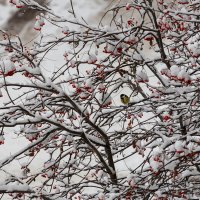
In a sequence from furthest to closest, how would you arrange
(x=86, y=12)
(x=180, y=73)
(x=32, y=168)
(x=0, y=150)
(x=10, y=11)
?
(x=10, y=11), (x=86, y=12), (x=0, y=150), (x=32, y=168), (x=180, y=73)

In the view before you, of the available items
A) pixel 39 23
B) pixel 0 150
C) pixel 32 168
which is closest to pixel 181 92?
pixel 39 23

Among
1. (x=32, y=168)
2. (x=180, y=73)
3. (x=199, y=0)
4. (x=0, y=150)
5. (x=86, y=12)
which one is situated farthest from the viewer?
(x=86, y=12)

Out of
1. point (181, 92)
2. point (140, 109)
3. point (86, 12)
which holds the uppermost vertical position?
point (86, 12)

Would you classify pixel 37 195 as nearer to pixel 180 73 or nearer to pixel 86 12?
pixel 180 73

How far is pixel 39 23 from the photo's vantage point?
4.73 metres

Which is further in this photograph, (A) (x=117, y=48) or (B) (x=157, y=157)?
(A) (x=117, y=48)

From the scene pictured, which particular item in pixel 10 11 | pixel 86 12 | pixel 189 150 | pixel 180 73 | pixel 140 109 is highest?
pixel 10 11

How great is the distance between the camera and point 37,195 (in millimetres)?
3807

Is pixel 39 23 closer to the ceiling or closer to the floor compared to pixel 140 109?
A: closer to the ceiling

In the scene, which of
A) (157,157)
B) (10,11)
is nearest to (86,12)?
(10,11)

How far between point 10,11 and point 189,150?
1538 cm

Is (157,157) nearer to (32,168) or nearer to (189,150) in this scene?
(189,150)

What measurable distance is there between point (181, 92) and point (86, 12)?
12108mm

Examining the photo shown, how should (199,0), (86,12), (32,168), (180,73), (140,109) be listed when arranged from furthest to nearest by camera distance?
1. (86,12)
2. (32,168)
3. (140,109)
4. (199,0)
5. (180,73)
